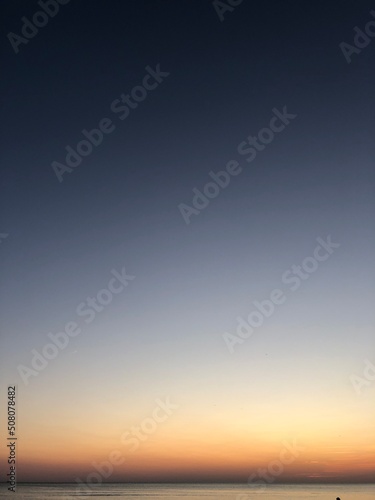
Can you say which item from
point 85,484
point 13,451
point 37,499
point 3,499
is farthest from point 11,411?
point 85,484

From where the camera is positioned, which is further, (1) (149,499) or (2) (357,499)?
(1) (149,499)

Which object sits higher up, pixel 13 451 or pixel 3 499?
pixel 13 451

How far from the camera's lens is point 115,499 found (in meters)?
84.9

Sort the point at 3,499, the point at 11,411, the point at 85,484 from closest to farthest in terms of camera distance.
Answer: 1. the point at 11,411
2. the point at 3,499
3. the point at 85,484

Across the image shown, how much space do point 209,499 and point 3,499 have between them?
25682 mm

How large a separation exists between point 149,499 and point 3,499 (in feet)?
59.2

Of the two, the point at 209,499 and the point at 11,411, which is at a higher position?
the point at 11,411

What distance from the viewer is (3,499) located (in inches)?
3184

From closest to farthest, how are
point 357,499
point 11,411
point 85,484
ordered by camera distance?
point 11,411 → point 357,499 → point 85,484

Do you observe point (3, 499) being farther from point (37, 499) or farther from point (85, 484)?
point (85, 484)

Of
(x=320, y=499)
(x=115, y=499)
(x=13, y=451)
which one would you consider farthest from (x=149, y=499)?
(x=13, y=451)

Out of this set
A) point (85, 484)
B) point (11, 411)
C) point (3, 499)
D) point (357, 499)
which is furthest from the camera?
point (85, 484)

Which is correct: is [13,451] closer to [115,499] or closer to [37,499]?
[37,499]

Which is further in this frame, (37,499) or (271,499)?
(271,499)
